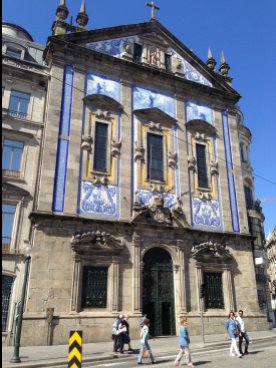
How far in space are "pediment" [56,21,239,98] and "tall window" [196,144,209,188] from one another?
19.1 feet

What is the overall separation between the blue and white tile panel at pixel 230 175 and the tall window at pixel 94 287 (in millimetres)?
10018

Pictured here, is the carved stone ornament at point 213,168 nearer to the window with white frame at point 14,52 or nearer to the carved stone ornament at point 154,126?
the carved stone ornament at point 154,126

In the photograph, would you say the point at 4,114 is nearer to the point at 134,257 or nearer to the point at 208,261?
the point at 134,257

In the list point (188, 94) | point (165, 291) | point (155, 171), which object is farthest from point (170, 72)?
point (165, 291)

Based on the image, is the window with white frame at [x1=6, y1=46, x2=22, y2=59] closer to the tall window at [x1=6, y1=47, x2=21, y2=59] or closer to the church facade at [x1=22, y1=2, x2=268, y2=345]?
the tall window at [x1=6, y1=47, x2=21, y2=59]

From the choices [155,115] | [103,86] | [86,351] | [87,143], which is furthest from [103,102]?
[86,351]

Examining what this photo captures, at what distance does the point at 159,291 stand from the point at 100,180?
7480mm

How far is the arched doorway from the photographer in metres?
20.3

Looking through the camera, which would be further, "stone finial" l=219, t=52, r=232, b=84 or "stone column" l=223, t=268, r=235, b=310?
"stone finial" l=219, t=52, r=232, b=84

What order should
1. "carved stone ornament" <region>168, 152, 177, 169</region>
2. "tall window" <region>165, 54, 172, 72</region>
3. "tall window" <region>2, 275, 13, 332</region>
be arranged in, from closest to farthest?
"tall window" <region>2, 275, 13, 332</region> < "carved stone ornament" <region>168, 152, 177, 169</region> < "tall window" <region>165, 54, 172, 72</region>

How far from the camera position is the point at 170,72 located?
26.7 metres

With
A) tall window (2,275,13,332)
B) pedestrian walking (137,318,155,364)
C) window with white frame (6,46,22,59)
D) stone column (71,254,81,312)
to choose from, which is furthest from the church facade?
pedestrian walking (137,318,155,364)

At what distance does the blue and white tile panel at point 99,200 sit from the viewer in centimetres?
2061

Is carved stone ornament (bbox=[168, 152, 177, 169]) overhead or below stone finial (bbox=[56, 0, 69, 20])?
below
